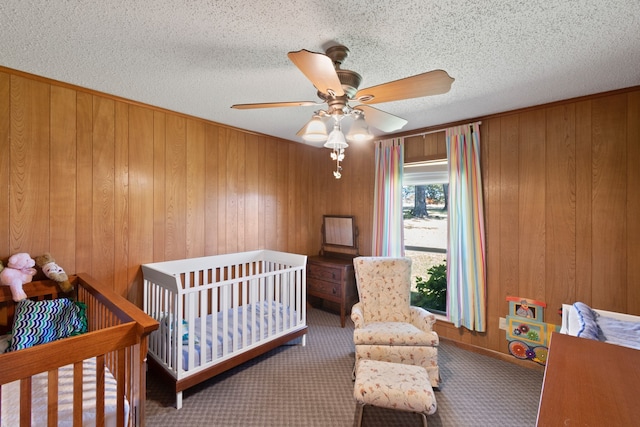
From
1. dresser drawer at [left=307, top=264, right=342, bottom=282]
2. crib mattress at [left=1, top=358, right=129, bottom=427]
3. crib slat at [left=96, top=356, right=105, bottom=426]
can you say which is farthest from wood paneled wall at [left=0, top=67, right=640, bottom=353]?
crib slat at [left=96, top=356, right=105, bottom=426]

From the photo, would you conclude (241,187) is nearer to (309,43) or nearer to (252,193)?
(252,193)

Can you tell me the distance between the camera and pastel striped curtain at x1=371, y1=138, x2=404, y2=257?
10.9 feet

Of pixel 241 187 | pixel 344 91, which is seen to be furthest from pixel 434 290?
pixel 344 91

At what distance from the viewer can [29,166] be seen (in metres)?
1.99

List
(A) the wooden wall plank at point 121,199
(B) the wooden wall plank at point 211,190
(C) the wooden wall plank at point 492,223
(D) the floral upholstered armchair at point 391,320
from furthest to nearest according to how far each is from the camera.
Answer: (B) the wooden wall plank at point 211,190 → (C) the wooden wall plank at point 492,223 → (A) the wooden wall plank at point 121,199 → (D) the floral upholstered armchair at point 391,320

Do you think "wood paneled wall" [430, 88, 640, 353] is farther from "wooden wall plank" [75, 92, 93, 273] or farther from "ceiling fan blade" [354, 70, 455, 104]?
"wooden wall plank" [75, 92, 93, 273]

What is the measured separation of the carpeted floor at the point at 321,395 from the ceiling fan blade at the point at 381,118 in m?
1.98

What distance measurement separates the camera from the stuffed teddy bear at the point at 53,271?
194 centimetres

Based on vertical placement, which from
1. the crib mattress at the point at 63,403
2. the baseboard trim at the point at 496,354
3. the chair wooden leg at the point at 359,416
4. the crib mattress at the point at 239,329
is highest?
the crib mattress at the point at 63,403

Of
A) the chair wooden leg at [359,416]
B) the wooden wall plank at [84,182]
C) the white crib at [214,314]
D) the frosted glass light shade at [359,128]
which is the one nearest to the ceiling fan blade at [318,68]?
the frosted glass light shade at [359,128]

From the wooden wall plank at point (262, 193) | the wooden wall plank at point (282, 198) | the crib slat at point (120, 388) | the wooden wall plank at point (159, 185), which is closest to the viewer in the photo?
the crib slat at point (120, 388)

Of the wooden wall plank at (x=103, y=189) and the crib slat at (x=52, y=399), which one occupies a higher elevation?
the wooden wall plank at (x=103, y=189)

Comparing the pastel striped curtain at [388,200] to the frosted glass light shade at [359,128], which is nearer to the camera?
the frosted glass light shade at [359,128]

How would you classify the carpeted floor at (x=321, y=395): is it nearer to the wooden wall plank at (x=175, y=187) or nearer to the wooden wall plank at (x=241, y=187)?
the wooden wall plank at (x=175, y=187)
